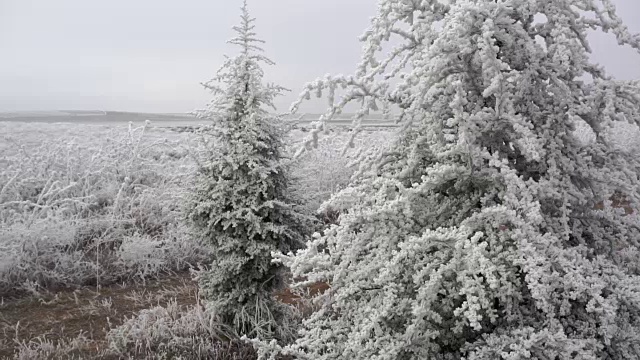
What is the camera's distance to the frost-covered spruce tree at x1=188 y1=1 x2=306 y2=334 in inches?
171

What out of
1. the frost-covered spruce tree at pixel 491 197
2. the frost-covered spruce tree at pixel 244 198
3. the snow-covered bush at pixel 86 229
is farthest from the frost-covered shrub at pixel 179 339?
the frost-covered spruce tree at pixel 491 197

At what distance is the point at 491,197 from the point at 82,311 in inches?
191

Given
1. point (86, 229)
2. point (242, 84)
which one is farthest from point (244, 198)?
point (86, 229)

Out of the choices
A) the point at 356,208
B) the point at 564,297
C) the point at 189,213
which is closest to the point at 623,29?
the point at 564,297

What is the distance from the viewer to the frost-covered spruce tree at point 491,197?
215 centimetres

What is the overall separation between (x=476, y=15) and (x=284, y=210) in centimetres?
264

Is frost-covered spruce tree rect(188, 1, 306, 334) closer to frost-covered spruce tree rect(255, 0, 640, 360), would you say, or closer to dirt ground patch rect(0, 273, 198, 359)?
dirt ground patch rect(0, 273, 198, 359)

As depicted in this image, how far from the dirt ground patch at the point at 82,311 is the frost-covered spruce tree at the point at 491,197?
320 cm

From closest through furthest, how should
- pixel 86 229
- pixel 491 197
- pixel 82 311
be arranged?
pixel 491 197
pixel 82 311
pixel 86 229

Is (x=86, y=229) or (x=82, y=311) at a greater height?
(x=86, y=229)

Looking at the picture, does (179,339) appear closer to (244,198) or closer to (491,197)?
(244,198)

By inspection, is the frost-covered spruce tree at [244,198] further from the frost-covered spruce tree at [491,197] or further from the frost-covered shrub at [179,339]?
the frost-covered spruce tree at [491,197]

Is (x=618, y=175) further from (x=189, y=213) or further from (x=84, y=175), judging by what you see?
(x=84, y=175)

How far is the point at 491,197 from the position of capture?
233cm
